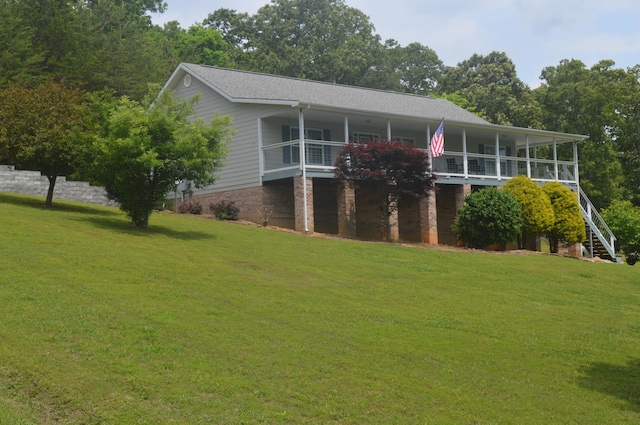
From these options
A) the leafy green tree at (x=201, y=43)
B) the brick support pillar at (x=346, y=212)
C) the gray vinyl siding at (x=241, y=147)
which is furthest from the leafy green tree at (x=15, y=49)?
the leafy green tree at (x=201, y=43)

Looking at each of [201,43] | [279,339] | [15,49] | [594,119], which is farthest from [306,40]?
[279,339]

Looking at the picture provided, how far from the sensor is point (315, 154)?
2961cm

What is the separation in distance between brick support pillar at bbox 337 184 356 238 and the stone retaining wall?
883cm

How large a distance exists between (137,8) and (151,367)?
6260cm

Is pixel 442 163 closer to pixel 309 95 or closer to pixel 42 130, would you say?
pixel 309 95

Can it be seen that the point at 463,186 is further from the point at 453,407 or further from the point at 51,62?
the point at 453,407

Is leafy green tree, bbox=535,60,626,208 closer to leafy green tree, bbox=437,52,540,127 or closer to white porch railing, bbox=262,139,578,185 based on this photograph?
leafy green tree, bbox=437,52,540,127

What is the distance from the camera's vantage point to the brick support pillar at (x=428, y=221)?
104 ft

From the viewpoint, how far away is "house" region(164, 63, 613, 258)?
29.3m

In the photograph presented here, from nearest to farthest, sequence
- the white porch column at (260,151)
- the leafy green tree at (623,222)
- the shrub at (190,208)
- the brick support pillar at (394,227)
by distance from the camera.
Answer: the brick support pillar at (394,227) < the white porch column at (260,151) < the shrub at (190,208) < the leafy green tree at (623,222)

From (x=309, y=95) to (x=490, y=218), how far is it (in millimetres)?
9945

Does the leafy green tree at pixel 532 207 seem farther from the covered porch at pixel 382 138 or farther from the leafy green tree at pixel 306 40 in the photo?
the leafy green tree at pixel 306 40

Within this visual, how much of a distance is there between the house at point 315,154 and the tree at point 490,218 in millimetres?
1984

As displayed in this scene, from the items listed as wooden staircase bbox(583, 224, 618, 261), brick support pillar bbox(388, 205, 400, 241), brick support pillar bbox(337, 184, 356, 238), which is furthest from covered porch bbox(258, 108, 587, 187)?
wooden staircase bbox(583, 224, 618, 261)
